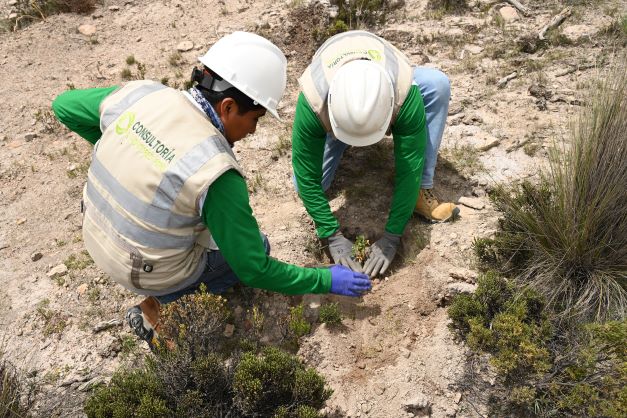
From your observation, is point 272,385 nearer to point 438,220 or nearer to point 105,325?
point 105,325

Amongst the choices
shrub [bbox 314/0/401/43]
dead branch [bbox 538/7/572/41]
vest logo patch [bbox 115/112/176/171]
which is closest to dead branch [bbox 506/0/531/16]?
dead branch [bbox 538/7/572/41]

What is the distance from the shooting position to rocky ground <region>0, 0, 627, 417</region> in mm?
3029

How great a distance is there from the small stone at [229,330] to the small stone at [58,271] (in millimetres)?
1394

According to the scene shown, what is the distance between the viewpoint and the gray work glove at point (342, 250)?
3.46 m

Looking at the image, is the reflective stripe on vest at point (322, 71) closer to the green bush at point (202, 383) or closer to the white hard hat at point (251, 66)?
the white hard hat at point (251, 66)

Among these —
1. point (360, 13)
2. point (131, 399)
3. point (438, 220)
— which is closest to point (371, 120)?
point (438, 220)

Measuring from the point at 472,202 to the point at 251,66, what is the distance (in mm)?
2070

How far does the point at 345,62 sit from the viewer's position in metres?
3.15

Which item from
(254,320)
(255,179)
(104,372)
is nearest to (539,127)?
(255,179)

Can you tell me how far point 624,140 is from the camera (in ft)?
8.95

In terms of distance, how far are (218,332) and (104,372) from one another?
74 centimetres

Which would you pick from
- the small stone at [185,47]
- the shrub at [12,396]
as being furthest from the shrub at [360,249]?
the small stone at [185,47]

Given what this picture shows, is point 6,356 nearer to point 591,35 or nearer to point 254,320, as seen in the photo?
point 254,320

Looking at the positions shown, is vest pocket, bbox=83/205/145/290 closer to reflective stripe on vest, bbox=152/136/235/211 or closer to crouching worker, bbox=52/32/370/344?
crouching worker, bbox=52/32/370/344
